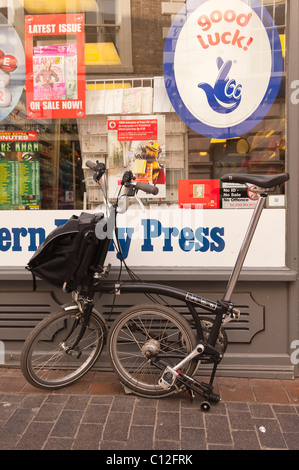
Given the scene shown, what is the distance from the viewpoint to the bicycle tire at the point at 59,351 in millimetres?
3078

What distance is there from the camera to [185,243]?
3596 millimetres

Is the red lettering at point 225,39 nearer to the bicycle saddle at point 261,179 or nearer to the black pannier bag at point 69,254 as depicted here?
the bicycle saddle at point 261,179

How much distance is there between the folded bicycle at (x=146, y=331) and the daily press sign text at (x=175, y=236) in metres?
0.44

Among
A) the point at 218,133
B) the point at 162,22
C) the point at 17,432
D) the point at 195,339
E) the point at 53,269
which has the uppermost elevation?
the point at 162,22

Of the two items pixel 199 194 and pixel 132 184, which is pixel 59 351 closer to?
pixel 132 184

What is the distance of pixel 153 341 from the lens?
306cm

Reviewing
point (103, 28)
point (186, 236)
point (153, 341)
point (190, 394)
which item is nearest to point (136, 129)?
point (103, 28)

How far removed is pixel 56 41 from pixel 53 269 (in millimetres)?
2014

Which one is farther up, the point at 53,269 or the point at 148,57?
the point at 148,57

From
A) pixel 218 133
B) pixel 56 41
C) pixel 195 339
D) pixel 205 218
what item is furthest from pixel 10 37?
pixel 195 339

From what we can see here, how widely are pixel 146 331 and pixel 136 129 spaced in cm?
173

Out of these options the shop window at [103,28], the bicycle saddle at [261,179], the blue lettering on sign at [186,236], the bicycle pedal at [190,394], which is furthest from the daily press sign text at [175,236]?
the shop window at [103,28]

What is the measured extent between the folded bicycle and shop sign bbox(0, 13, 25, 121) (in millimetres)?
1141

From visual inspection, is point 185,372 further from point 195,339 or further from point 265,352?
point 265,352
